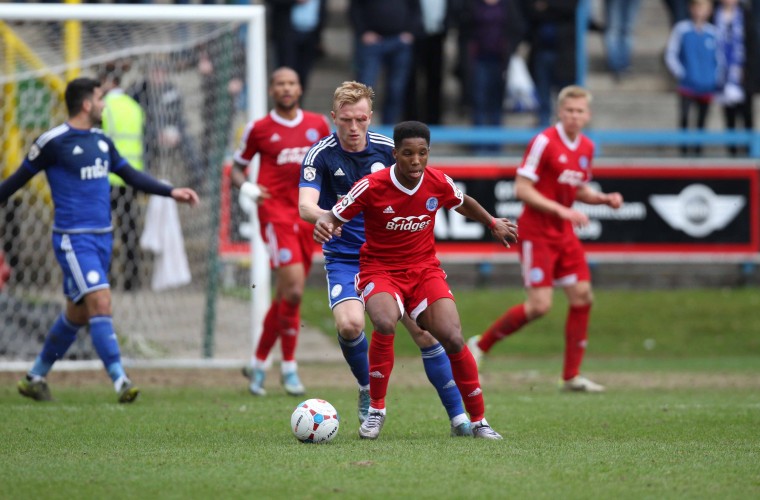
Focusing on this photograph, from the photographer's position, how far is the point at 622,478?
6.21 meters

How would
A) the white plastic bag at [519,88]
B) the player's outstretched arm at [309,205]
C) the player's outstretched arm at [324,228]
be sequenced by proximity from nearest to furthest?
the player's outstretched arm at [324,228] → the player's outstretched arm at [309,205] → the white plastic bag at [519,88]

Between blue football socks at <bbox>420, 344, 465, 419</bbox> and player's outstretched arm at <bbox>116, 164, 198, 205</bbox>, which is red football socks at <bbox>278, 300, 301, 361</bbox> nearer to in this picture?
player's outstretched arm at <bbox>116, 164, 198, 205</bbox>

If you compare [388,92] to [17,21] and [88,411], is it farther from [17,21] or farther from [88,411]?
[88,411]

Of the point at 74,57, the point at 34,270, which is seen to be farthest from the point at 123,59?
the point at 34,270

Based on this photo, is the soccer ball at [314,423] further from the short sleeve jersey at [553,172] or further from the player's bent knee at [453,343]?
the short sleeve jersey at [553,172]

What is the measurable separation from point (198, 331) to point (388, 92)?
5666 millimetres

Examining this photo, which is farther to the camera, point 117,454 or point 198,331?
point 198,331

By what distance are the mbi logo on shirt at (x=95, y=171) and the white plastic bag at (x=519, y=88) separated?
36.4 ft

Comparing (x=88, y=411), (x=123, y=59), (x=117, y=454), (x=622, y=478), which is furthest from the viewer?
(x=123, y=59)

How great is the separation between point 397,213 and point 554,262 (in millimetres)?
4018

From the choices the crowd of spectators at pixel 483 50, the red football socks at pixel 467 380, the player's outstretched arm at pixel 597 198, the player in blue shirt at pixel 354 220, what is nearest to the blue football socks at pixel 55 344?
the player in blue shirt at pixel 354 220

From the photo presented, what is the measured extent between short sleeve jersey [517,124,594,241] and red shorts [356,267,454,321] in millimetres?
3652

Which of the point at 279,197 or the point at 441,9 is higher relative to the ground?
the point at 441,9

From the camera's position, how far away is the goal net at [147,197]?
13.3m
